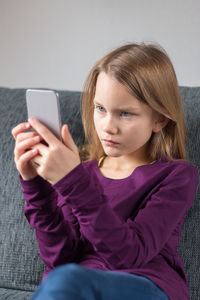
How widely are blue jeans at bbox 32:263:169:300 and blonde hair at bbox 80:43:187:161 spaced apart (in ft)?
1.51

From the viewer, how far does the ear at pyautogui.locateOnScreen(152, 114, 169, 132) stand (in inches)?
54.9

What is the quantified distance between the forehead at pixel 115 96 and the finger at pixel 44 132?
0.21 m

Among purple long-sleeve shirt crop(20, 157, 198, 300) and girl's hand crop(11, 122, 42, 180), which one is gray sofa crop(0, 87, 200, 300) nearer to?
purple long-sleeve shirt crop(20, 157, 198, 300)

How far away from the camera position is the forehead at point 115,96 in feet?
4.16

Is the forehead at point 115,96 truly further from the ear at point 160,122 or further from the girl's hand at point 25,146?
the girl's hand at point 25,146

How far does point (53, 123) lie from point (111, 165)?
0.41 metres

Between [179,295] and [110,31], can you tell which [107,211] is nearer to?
[179,295]

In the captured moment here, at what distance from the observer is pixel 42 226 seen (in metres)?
1.35

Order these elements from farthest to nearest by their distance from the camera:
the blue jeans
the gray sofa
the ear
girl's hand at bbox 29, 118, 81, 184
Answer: the gray sofa < the ear < girl's hand at bbox 29, 118, 81, 184 < the blue jeans

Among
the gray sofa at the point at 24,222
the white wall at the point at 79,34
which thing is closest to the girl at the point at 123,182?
the gray sofa at the point at 24,222

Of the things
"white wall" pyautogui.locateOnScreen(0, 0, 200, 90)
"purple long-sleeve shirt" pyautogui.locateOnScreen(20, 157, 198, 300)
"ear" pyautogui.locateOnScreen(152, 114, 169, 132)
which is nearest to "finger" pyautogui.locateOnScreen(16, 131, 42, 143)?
"purple long-sleeve shirt" pyautogui.locateOnScreen(20, 157, 198, 300)

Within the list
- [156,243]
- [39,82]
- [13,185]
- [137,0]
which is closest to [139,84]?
[156,243]

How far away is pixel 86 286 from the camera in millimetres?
931

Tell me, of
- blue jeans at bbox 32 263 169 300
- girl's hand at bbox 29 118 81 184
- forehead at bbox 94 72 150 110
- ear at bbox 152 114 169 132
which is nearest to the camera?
blue jeans at bbox 32 263 169 300
